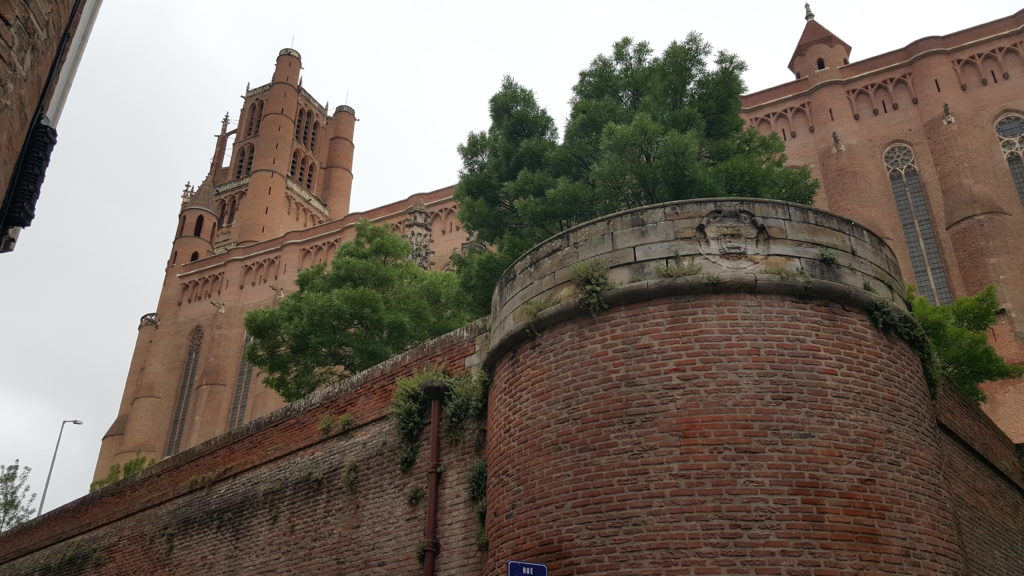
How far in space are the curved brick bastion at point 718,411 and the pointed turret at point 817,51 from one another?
30.4m

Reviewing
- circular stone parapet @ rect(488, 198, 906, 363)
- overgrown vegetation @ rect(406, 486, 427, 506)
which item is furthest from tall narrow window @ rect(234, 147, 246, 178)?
circular stone parapet @ rect(488, 198, 906, 363)

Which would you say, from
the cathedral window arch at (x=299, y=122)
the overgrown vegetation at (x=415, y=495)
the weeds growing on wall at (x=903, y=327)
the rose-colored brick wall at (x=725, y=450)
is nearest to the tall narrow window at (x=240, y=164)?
the cathedral window arch at (x=299, y=122)

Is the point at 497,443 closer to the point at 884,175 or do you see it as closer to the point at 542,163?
the point at 542,163

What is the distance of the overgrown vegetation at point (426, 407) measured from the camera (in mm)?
9977

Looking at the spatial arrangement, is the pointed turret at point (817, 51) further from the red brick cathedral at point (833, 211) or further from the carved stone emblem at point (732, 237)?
the carved stone emblem at point (732, 237)

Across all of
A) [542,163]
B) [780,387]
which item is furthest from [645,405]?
[542,163]

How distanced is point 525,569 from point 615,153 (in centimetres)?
956

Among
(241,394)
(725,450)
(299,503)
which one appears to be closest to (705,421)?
(725,450)

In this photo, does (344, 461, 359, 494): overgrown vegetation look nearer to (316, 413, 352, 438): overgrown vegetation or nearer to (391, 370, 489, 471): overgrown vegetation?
(316, 413, 352, 438): overgrown vegetation

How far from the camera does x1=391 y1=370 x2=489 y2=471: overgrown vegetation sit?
32.7ft

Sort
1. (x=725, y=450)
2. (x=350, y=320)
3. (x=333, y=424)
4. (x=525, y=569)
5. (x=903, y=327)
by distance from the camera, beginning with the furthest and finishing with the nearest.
A: (x=350, y=320) < (x=333, y=424) < (x=903, y=327) < (x=725, y=450) < (x=525, y=569)

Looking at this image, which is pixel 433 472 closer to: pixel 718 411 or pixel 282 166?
pixel 718 411

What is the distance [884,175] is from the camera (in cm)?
3052

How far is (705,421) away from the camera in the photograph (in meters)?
7.29
